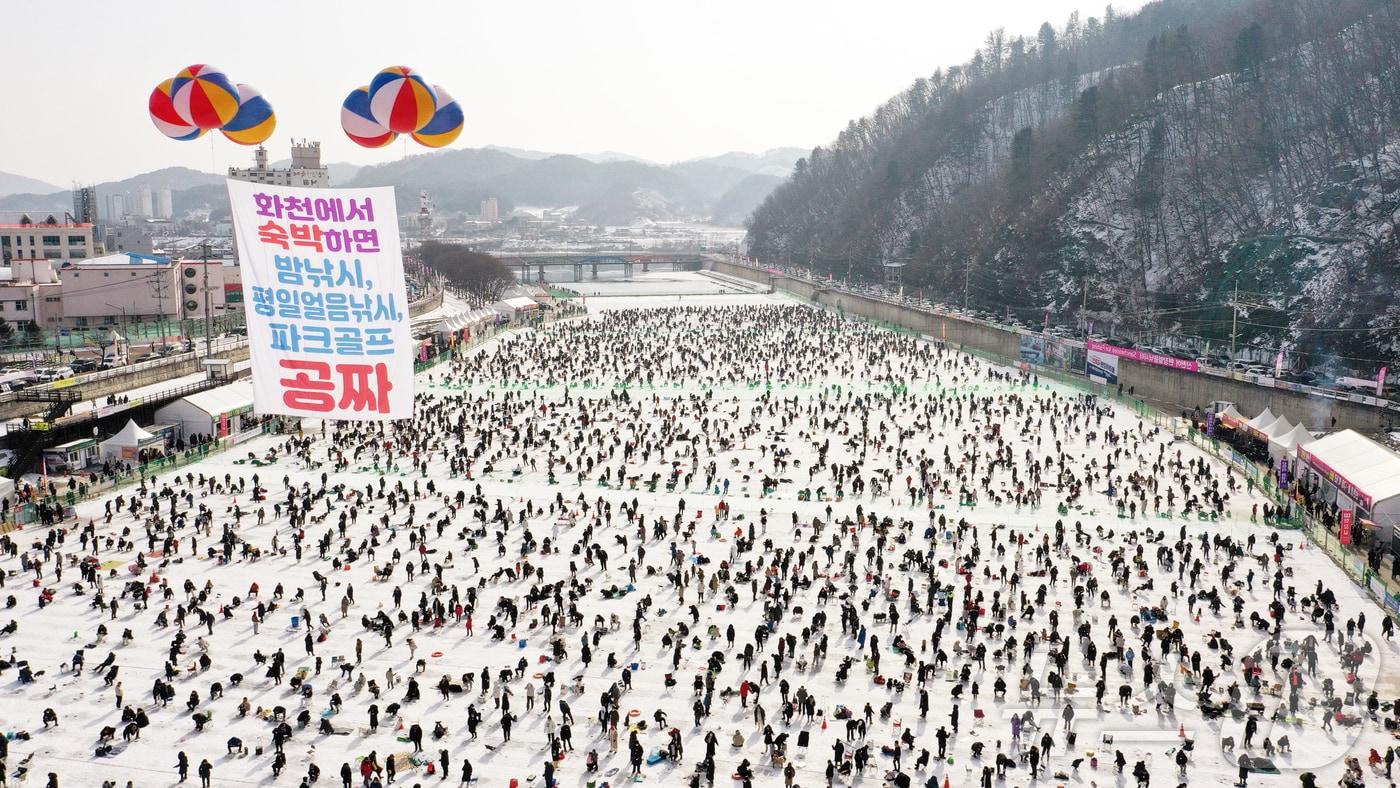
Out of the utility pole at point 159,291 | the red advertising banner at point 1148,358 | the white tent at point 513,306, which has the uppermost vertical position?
the utility pole at point 159,291

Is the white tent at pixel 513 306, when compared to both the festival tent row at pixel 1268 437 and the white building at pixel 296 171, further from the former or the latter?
the festival tent row at pixel 1268 437

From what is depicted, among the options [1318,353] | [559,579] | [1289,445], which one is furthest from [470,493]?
[1318,353]

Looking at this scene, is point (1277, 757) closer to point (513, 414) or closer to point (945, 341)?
point (513, 414)

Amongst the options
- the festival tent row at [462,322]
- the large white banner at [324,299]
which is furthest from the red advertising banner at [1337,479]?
the festival tent row at [462,322]

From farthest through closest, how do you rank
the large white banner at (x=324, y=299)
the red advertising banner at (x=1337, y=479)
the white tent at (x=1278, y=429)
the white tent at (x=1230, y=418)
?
the white tent at (x=1230, y=418)
the white tent at (x=1278, y=429)
the red advertising banner at (x=1337, y=479)
the large white banner at (x=324, y=299)

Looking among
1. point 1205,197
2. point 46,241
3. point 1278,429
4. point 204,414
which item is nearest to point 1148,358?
point 1278,429

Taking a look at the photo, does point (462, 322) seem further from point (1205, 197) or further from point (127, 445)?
point (1205, 197)

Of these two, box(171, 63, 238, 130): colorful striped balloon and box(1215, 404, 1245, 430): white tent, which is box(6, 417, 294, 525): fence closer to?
box(171, 63, 238, 130): colorful striped balloon
